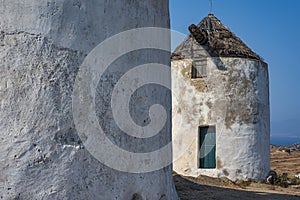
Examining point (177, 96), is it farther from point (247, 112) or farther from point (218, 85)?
point (247, 112)

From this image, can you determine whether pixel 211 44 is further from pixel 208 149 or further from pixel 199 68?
pixel 208 149

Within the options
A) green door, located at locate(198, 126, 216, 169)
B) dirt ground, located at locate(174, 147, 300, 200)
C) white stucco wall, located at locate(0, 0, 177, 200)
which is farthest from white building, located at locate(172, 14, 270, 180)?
white stucco wall, located at locate(0, 0, 177, 200)

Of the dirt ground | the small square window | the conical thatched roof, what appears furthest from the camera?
the small square window

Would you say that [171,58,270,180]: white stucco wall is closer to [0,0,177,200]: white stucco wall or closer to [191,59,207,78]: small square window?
[191,59,207,78]: small square window

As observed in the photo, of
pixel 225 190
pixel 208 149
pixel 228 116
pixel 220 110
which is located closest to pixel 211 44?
pixel 220 110

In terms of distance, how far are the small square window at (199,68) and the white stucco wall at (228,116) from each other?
0.15 metres

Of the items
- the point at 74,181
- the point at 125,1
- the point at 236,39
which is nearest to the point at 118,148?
the point at 74,181

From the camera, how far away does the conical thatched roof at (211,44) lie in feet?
50.6

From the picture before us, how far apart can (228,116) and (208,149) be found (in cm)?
132

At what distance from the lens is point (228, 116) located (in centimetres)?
1502

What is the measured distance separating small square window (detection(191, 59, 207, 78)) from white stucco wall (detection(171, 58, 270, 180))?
146mm

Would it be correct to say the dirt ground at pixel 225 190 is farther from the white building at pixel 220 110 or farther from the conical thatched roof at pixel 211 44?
the conical thatched roof at pixel 211 44

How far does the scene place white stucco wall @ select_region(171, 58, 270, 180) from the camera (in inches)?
587

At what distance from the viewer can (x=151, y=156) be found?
527 centimetres
